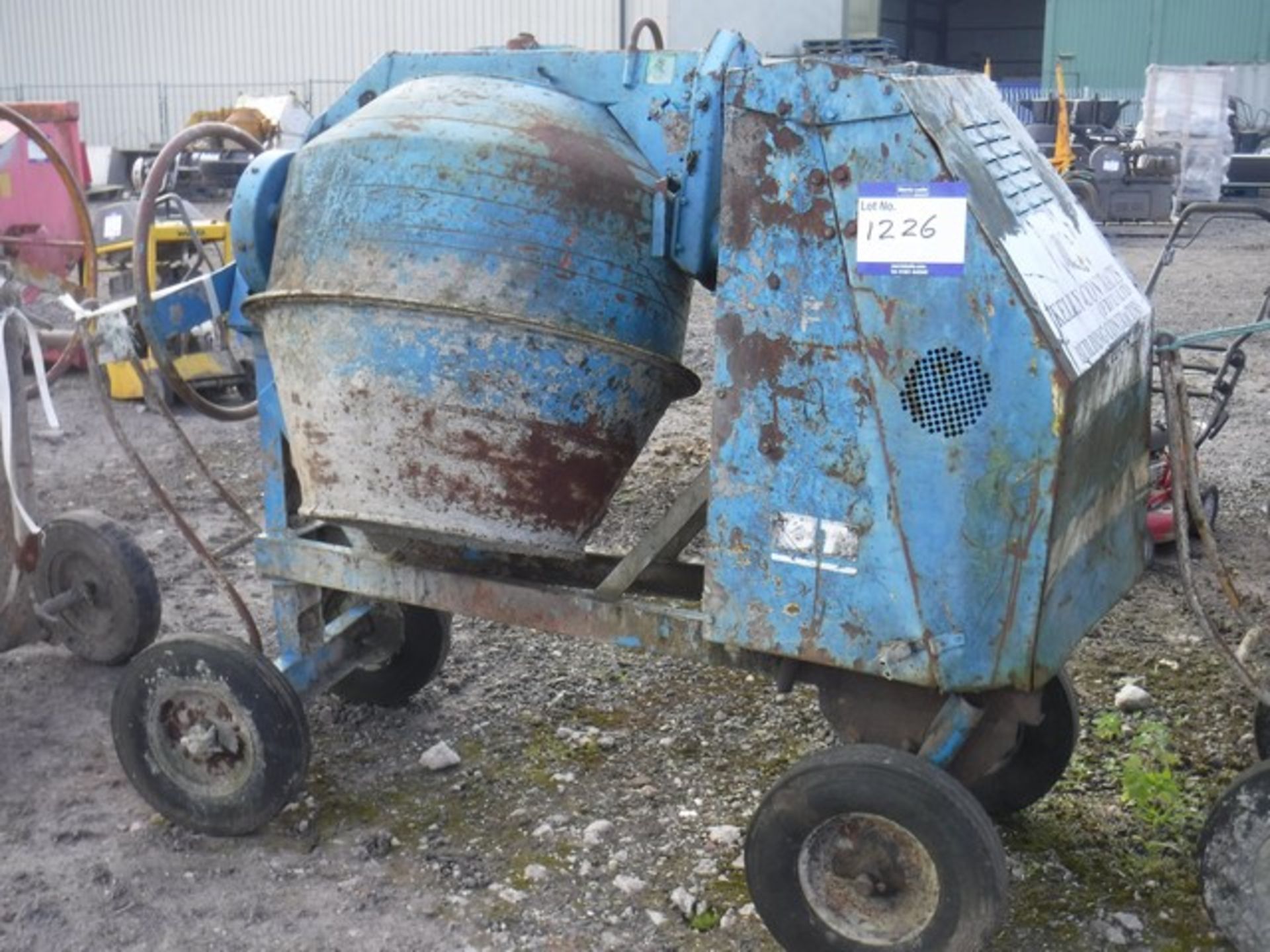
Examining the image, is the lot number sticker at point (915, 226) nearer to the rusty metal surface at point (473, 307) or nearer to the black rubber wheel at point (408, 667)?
the rusty metal surface at point (473, 307)

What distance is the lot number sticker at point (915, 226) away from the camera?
8.86ft

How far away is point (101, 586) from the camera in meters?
4.61

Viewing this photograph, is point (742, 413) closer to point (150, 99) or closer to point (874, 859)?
point (874, 859)

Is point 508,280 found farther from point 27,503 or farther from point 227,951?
point 27,503

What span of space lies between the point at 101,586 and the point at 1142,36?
23.2 meters

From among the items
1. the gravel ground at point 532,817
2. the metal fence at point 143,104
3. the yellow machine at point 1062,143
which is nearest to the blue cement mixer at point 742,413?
the gravel ground at point 532,817

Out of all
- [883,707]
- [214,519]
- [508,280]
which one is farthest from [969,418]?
[214,519]

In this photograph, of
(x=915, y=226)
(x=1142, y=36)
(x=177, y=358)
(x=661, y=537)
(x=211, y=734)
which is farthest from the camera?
(x=1142, y=36)

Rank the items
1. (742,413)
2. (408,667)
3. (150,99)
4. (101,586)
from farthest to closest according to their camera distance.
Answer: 1. (150,99)
2. (101,586)
3. (408,667)
4. (742,413)

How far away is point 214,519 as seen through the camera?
6.19 meters

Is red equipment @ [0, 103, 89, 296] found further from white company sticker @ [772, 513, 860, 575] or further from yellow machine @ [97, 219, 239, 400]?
white company sticker @ [772, 513, 860, 575]

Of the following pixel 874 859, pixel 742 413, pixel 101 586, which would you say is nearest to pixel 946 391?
pixel 742 413

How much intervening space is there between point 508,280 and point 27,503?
1996 millimetres

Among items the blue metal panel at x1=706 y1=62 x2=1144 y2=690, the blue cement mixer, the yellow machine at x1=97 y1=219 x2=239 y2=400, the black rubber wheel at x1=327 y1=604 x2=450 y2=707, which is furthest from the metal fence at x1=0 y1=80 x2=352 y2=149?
the blue metal panel at x1=706 y1=62 x2=1144 y2=690
